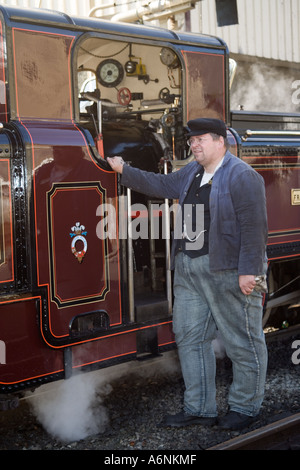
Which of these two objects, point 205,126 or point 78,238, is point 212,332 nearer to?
point 78,238

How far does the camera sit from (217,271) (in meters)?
3.45

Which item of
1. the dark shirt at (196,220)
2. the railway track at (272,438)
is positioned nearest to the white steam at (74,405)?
the railway track at (272,438)

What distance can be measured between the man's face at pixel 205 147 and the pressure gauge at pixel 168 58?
1.10m

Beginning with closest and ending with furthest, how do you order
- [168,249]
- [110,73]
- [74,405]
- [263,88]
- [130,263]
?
1. [130,263]
2. [74,405]
3. [168,249]
4. [110,73]
5. [263,88]

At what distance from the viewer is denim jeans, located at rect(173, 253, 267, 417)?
11.5 ft

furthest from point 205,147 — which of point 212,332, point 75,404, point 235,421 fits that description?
point 75,404

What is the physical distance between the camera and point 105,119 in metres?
4.81

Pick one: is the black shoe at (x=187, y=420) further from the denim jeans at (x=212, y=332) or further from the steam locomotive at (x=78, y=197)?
the steam locomotive at (x=78, y=197)

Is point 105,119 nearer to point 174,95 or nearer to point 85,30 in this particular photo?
point 174,95

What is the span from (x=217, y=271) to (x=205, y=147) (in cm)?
71

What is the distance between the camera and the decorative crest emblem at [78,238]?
3529mm

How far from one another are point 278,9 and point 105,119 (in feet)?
29.8

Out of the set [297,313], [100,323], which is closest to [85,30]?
[100,323]

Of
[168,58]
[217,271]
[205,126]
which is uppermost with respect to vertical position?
[168,58]
